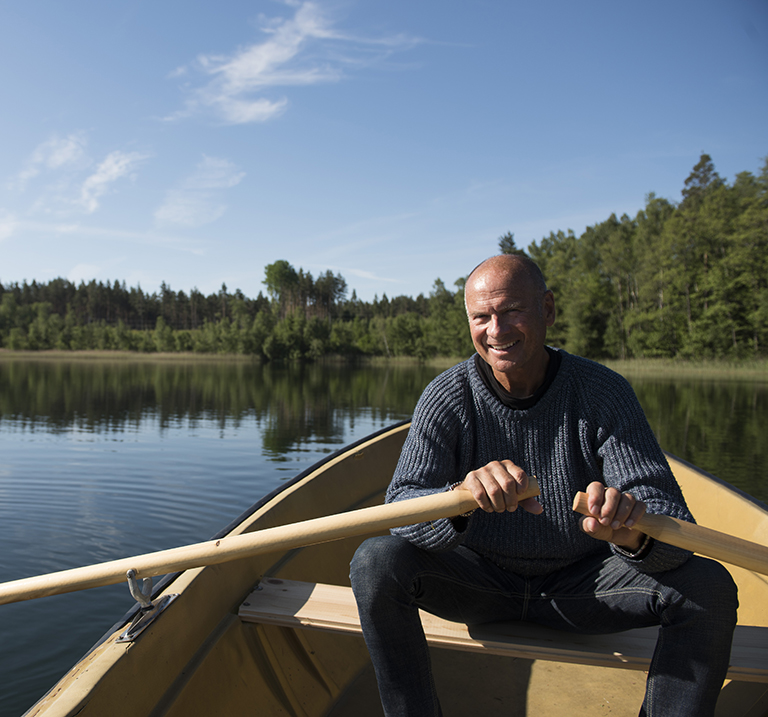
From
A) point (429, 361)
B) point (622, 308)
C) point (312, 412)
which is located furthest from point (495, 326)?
point (429, 361)

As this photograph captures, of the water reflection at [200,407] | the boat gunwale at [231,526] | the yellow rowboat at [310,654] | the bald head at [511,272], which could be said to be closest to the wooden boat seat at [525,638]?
the yellow rowboat at [310,654]

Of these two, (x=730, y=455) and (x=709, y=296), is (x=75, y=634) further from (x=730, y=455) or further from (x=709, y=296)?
(x=709, y=296)

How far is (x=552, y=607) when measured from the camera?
1519 millimetres

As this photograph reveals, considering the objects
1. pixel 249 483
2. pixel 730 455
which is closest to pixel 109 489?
pixel 249 483

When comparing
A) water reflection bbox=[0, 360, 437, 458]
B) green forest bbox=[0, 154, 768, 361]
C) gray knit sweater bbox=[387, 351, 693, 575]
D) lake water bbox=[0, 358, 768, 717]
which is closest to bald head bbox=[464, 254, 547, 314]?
gray knit sweater bbox=[387, 351, 693, 575]

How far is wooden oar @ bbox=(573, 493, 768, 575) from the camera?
1.19m

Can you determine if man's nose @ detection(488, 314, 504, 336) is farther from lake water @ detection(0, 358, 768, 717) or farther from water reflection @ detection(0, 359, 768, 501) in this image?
water reflection @ detection(0, 359, 768, 501)

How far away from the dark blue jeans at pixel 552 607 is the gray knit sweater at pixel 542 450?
7cm

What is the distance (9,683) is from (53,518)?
2974 mm

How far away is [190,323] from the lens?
9638 cm

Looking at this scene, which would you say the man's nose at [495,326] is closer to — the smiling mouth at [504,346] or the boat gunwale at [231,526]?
the smiling mouth at [504,346]

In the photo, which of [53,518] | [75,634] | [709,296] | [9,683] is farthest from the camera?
[709,296]

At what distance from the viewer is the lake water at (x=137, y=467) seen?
3.44 metres

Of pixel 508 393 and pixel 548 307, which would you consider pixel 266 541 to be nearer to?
pixel 508 393
